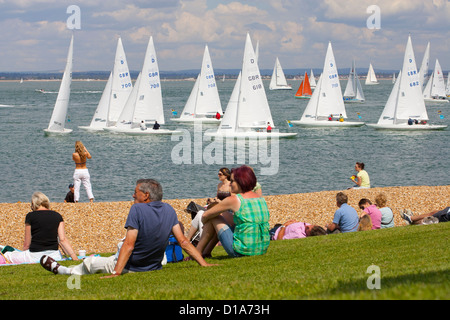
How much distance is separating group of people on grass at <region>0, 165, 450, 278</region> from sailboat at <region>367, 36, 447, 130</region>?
134 feet

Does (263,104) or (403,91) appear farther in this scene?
(403,91)

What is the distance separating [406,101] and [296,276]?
4575 cm

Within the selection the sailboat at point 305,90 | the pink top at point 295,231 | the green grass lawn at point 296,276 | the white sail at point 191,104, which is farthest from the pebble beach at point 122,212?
the sailboat at point 305,90

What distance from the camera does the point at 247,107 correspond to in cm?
4366

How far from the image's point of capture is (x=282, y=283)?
6.25 metres

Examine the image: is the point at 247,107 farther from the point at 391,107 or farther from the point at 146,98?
the point at 391,107

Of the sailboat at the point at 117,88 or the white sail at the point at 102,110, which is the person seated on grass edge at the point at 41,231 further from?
the white sail at the point at 102,110

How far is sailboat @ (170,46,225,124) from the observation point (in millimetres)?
59312

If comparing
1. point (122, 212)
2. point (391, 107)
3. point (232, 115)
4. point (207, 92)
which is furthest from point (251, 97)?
point (122, 212)

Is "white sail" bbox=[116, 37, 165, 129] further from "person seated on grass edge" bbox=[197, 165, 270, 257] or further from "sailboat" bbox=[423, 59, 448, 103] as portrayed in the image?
"sailboat" bbox=[423, 59, 448, 103]

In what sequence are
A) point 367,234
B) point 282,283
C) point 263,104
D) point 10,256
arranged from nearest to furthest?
point 282,283, point 10,256, point 367,234, point 263,104
